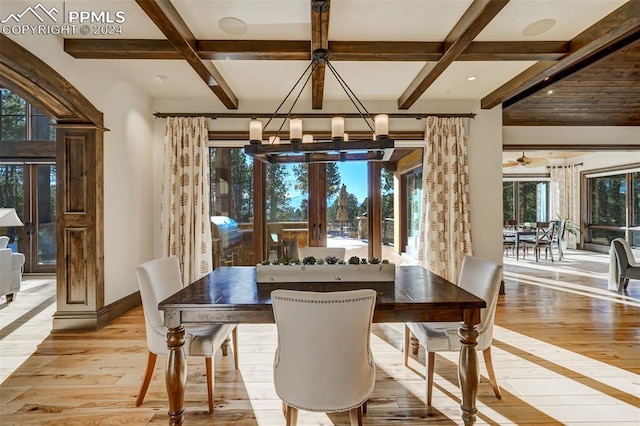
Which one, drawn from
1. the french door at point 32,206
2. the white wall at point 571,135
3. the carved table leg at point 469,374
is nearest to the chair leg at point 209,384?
the carved table leg at point 469,374

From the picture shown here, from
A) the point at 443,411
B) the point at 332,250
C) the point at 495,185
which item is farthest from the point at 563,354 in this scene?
the point at 495,185

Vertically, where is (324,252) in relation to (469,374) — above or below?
above

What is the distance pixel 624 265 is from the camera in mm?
4836

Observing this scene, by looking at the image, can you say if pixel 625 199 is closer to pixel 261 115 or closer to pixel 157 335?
pixel 261 115

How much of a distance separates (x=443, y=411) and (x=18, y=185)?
7933mm

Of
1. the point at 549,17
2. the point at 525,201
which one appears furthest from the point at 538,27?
the point at 525,201

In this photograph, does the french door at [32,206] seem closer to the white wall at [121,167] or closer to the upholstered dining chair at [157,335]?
the white wall at [121,167]

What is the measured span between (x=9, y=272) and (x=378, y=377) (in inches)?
194

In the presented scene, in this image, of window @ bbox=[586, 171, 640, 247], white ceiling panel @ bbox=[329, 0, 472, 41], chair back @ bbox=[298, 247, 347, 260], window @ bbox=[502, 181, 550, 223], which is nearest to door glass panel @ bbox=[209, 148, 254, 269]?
chair back @ bbox=[298, 247, 347, 260]

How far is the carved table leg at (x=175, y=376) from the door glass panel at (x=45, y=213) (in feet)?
20.4

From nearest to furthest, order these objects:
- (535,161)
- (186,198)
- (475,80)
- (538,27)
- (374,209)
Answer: (538,27) < (475,80) < (186,198) < (374,209) < (535,161)

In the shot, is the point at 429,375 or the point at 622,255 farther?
the point at 622,255

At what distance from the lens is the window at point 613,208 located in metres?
8.49

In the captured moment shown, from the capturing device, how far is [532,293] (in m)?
4.87
